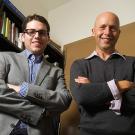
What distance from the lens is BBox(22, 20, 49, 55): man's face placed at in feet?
6.71

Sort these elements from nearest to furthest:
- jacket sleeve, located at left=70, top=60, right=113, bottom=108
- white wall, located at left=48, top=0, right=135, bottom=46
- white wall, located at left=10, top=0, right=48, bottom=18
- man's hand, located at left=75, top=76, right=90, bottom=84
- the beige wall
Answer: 1. jacket sleeve, located at left=70, top=60, right=113, bottom=108
2. man's hand, located at left=75, top=76, right=90, bottom=84
3. the beige wall
4. white wall, located at left=48, top=0, right=135, bottom=46
5. white wall, located at left=10, top=0, right=48, bottom=18

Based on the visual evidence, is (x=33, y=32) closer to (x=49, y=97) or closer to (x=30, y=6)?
(x=49, y=97)

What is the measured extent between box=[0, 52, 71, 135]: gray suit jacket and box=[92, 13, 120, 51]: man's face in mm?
423

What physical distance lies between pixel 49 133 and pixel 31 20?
864 millimetres

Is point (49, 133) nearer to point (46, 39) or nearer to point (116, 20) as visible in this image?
point (46, 39)

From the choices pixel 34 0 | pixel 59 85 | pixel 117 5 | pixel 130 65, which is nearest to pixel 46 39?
pixel 59 85

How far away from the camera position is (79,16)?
11.7ft

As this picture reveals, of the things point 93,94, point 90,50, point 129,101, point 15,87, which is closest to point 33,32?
point 15,87

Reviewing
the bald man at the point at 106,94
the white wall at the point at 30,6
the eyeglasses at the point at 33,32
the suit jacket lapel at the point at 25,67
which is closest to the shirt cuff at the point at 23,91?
the suit jacket lapel at the point at 25,67

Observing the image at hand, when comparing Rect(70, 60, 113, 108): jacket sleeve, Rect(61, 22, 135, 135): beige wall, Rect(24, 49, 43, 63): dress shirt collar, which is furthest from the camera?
Rect(61, 22, 135, 135): beige wall

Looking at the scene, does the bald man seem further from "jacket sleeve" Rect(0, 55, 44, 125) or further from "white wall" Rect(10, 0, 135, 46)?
"white wall" Rect(10, 0, 135, 46)

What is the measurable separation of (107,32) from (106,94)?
1.71 feet

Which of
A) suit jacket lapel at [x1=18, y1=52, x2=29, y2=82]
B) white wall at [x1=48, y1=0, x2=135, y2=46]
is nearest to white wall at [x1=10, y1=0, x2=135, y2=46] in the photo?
white wall at [x1=48, y1=0, x2=135, y2=46]

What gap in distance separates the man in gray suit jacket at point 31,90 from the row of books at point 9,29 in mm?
415
